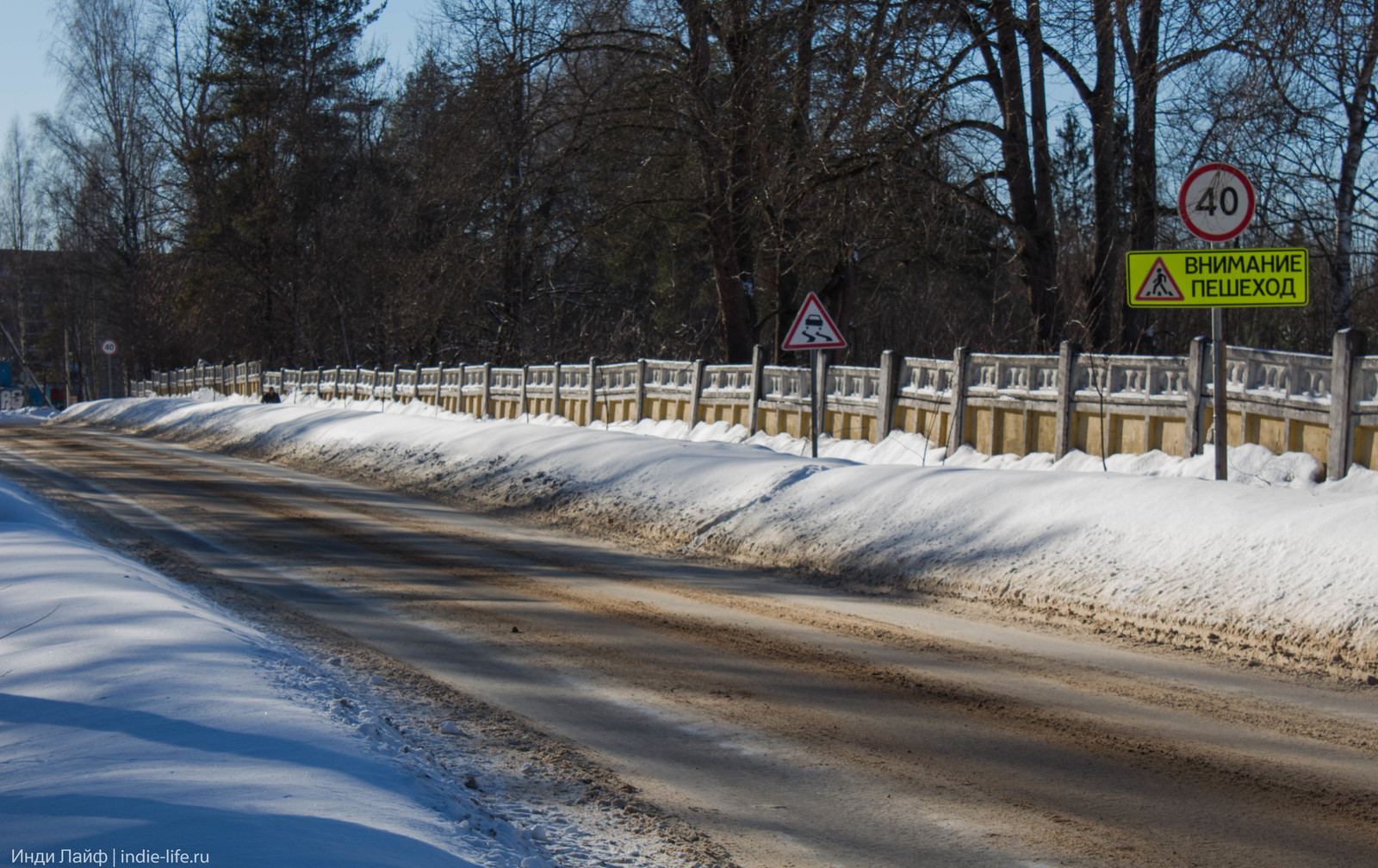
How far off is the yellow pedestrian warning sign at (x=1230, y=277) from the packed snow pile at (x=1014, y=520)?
1.51 meters

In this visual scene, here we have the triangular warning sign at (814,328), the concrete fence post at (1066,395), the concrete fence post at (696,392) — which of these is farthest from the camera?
the concrete fence post at (696,392)

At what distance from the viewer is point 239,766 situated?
3.73 meters

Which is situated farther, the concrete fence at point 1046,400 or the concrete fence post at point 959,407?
the concrete fence post at point 959,407

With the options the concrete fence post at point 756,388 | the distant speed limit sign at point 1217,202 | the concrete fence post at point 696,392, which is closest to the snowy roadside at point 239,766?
the distant speed limit sign at point 1217,202

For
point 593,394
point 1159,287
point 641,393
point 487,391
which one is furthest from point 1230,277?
point 487,391

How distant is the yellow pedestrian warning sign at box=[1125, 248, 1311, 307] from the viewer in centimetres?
859

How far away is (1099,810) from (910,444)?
36.8ft

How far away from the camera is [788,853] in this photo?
380 centimetres

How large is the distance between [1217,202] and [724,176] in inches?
547

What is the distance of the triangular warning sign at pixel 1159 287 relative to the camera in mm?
9281

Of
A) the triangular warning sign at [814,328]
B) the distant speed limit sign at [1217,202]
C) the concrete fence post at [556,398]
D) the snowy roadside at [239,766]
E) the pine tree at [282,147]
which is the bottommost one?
the snowy roadside at [239,766]

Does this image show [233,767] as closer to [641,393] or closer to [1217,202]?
[1217,202]

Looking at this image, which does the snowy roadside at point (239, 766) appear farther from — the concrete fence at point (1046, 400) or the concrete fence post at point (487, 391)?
the concrete fence post at point (487, 391)

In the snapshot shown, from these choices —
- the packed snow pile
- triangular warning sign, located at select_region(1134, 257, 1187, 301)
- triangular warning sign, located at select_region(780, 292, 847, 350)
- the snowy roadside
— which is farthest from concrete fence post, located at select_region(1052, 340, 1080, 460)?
the snowy roadside
